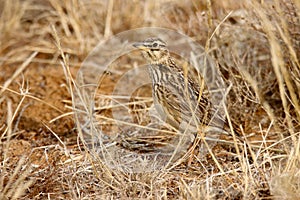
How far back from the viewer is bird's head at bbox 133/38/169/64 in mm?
4828

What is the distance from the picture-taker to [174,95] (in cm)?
468

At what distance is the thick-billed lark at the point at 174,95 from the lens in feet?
15.1

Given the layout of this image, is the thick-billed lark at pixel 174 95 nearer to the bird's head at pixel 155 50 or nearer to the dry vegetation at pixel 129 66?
the bird's head at pixel 155 50

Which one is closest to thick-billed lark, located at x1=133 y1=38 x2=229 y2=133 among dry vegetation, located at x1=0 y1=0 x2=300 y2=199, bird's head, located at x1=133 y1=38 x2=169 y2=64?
bird's head, located at x1=133 y1=38 x2=169 y2=64

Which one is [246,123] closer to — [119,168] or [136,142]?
[136,142]

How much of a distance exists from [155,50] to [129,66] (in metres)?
1.83

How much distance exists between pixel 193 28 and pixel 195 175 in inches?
92.4

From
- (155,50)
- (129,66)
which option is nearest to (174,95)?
(155,50)

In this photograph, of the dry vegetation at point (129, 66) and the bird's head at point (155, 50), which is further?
the bird's head at point (155, 50)

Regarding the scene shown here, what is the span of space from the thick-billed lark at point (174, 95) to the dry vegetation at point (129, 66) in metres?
0.27

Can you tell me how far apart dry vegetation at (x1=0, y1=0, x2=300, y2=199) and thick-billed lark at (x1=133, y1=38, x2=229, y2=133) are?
0.27 metres

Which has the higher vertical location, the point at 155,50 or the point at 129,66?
the point at 155,50

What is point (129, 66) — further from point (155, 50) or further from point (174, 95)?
point (174, 95)

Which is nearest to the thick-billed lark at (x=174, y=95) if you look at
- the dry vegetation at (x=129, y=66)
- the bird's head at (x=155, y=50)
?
the bird's head at (x=155, y=50)
